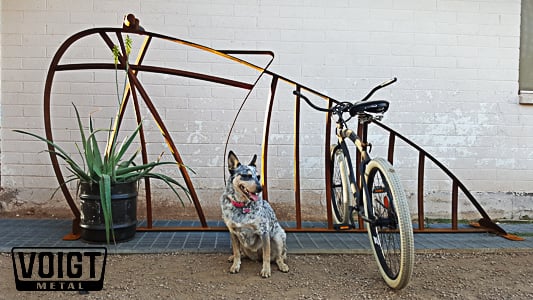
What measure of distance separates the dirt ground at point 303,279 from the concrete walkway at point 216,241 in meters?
0.09

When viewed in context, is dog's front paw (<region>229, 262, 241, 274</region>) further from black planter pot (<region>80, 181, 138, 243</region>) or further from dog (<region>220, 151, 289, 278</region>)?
black planter pot (<region>80, 181, 138, 243</region>)

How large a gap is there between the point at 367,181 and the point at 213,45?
2.31 meters

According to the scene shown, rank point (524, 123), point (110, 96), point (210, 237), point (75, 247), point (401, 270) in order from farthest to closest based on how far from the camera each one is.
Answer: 1. point (524, 123)
2. point (110, 96)
3. point (210, 237)
4. point (75, 247)
5. point (401, 270)

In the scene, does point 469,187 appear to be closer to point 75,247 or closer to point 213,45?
point 213,45

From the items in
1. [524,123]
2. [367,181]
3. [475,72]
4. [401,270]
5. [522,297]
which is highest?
[475,72]

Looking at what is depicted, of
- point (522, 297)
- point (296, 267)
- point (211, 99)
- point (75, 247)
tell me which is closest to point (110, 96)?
point (211, 99)

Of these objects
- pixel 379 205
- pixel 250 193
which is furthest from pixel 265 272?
pixel 379 205

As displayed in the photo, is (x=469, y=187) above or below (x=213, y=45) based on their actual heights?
below

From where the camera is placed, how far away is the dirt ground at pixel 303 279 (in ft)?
7.55

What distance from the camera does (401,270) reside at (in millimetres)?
2209

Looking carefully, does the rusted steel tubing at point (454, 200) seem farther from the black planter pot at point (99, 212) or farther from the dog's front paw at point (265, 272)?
the black planter pot at point (99, 212)

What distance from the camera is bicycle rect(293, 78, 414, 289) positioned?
2174 millimetres

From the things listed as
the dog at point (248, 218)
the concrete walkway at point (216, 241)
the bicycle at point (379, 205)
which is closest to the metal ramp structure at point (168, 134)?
the concrete walkway at point (216, 241)

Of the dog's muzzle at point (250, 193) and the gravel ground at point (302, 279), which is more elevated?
the dog's muzzle at point (250, 193)
